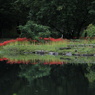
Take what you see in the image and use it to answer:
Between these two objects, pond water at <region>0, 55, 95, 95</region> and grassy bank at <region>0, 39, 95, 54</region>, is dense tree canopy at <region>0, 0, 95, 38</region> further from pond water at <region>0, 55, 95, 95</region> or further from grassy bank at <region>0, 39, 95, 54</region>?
pond water at <region>0, 55, 95, 95</region>

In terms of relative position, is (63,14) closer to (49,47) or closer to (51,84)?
(49,47)

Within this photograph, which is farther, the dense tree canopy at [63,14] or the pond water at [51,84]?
Result: the dense tree canopy at [63,14]

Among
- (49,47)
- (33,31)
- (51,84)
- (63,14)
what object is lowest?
(49,47)

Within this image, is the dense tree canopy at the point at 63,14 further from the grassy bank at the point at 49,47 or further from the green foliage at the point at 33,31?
the grassy bank at the point at 49,47

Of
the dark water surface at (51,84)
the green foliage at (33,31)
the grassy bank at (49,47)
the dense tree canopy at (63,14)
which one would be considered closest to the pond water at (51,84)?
the dark water surface at (51,84)

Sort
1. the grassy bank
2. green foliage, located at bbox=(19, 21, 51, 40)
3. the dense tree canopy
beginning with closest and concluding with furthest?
the grassy bank, green foliage, located at bbox=(19, 21, 51, 40), the dense tree canopy

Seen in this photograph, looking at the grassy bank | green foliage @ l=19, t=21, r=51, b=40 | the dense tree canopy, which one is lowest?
the grassy bank

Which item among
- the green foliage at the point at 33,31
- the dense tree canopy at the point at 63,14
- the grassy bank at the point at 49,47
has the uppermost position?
the dense tree canopy at the point at 63,14

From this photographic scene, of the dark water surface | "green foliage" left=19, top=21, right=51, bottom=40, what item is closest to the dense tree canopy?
"green foliage" left=19, top=21, right=51, bottom=40

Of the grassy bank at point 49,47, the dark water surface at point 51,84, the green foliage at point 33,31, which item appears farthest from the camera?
the green foliage at point 33,31

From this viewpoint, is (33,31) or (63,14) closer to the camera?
(33,31)

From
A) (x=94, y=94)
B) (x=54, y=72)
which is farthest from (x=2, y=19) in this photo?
(x=94, y=94)

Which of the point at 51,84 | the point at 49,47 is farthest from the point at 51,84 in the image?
the point at 49,47

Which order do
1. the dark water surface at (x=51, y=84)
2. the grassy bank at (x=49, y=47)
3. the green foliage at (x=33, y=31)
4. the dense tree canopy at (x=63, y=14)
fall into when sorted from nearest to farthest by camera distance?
1. the dark water surface at (x=51, y=84)
2. the grassy bank at (x=49, y=47)
3. the green foliage at (x=33, y=31)
4. the dense tree canopy at (x=63, y=14)
